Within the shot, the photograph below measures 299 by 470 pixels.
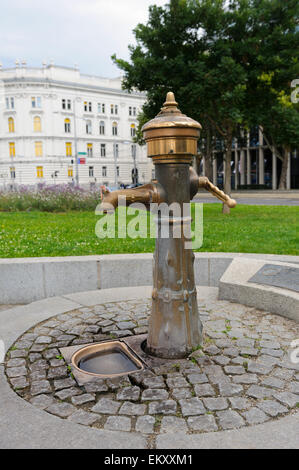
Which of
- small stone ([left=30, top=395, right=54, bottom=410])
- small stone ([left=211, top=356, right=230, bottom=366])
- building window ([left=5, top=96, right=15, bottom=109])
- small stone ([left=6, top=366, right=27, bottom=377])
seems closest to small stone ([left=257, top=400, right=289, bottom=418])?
small stone ([left=211, top=356, right=230, bottom=366])

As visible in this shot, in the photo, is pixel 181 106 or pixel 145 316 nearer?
pixel 145 316

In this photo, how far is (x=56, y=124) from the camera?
5791 centimetres

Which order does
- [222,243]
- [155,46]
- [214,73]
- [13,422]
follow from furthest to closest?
[155,46], [214,73], [222,243], [13,422]

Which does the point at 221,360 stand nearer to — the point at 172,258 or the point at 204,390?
the point at 204,390

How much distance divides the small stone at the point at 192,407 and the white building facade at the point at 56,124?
168 ft

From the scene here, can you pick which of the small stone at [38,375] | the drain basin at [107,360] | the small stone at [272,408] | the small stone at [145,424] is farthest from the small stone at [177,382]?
the small stone at [38,375]

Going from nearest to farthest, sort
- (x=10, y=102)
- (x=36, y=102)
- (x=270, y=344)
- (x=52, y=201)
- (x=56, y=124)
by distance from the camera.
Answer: (x=270, y=344)
(x=52, y=201)
(x=10, y=102)
(x=36, y=102)
(x=56, y=124)

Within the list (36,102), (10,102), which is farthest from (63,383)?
(10,102)

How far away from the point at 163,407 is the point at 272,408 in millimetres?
655

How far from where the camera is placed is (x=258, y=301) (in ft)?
13.9
